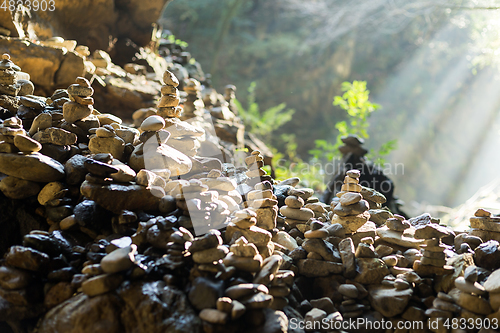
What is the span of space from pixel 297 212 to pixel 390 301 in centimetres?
116

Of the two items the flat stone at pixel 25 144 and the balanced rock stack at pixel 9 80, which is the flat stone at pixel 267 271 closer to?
the flat stone at pixel 25 144

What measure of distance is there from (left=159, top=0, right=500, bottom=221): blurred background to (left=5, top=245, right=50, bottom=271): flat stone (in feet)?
39.8

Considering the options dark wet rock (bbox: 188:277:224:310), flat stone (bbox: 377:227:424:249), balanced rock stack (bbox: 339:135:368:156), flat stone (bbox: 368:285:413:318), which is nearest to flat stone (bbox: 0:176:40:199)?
dark wet rock (bbox: 188:277:224:310)

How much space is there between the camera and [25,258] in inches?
87.4

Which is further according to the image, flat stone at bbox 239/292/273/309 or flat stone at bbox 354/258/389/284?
flat stone at bbox 354/258/389/284

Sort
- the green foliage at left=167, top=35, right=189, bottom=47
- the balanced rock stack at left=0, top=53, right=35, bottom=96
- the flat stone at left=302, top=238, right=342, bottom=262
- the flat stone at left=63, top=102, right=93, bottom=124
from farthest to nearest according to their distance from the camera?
the green foliage at left=167, top=35, right=189, bottom=47 < the balanced rock stack at left=0, top=53, right=35, bottom=96 < the flat stone at left=63, top=102, right=93, bottom=124 < the flat stone at left=302, top=238, right=342, bottom=262

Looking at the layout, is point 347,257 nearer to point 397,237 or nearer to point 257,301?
point 397,237

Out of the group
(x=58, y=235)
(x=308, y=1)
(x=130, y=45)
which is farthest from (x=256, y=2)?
(x=58, y=235)

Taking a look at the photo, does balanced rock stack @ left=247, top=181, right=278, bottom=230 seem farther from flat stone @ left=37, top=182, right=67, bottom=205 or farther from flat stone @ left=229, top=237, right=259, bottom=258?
flat stone @ left=37, top=182, right=67, bottom=205

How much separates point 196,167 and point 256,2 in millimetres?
15369

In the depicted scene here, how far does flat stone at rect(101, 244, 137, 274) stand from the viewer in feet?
6.98

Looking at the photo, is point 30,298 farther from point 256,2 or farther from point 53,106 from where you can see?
point 256,2

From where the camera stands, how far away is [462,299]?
7.51 feet

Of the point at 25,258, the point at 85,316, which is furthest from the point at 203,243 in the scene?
Result: the point at 25,258
